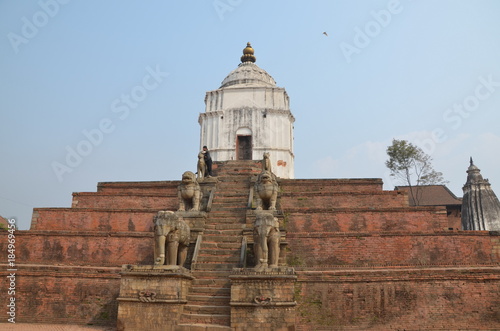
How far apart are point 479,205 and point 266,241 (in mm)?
16409

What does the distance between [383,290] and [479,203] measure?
14.0 m

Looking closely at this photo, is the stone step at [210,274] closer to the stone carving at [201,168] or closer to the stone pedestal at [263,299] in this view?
the stone pedestal at [263,299]

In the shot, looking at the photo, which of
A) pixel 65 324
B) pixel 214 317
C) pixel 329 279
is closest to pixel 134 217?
pixel 65 324

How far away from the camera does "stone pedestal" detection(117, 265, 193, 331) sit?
10.3 metres

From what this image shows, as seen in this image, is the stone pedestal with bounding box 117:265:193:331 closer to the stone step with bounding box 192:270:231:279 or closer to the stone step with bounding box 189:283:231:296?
the stone step with bounding box 189:283:231:296

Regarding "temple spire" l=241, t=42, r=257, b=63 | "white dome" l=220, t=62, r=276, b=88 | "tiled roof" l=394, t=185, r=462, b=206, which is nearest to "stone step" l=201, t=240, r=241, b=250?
"white dome" l=220, t=62, r=276, b=88

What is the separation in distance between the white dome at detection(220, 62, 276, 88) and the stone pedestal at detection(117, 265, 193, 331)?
1969 cm

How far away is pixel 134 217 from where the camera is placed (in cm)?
1576

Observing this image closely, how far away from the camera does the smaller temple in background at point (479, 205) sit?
21.6m

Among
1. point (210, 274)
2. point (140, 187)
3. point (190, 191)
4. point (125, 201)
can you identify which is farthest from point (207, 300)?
point (140, 187)

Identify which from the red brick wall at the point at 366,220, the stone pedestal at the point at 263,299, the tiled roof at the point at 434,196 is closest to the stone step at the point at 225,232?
the red brick wall at the point at 366,220

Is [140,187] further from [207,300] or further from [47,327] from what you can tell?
[207,300]

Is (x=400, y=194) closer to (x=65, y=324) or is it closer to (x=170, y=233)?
(x=170, y=233)

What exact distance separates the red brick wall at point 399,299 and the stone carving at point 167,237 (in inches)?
133
